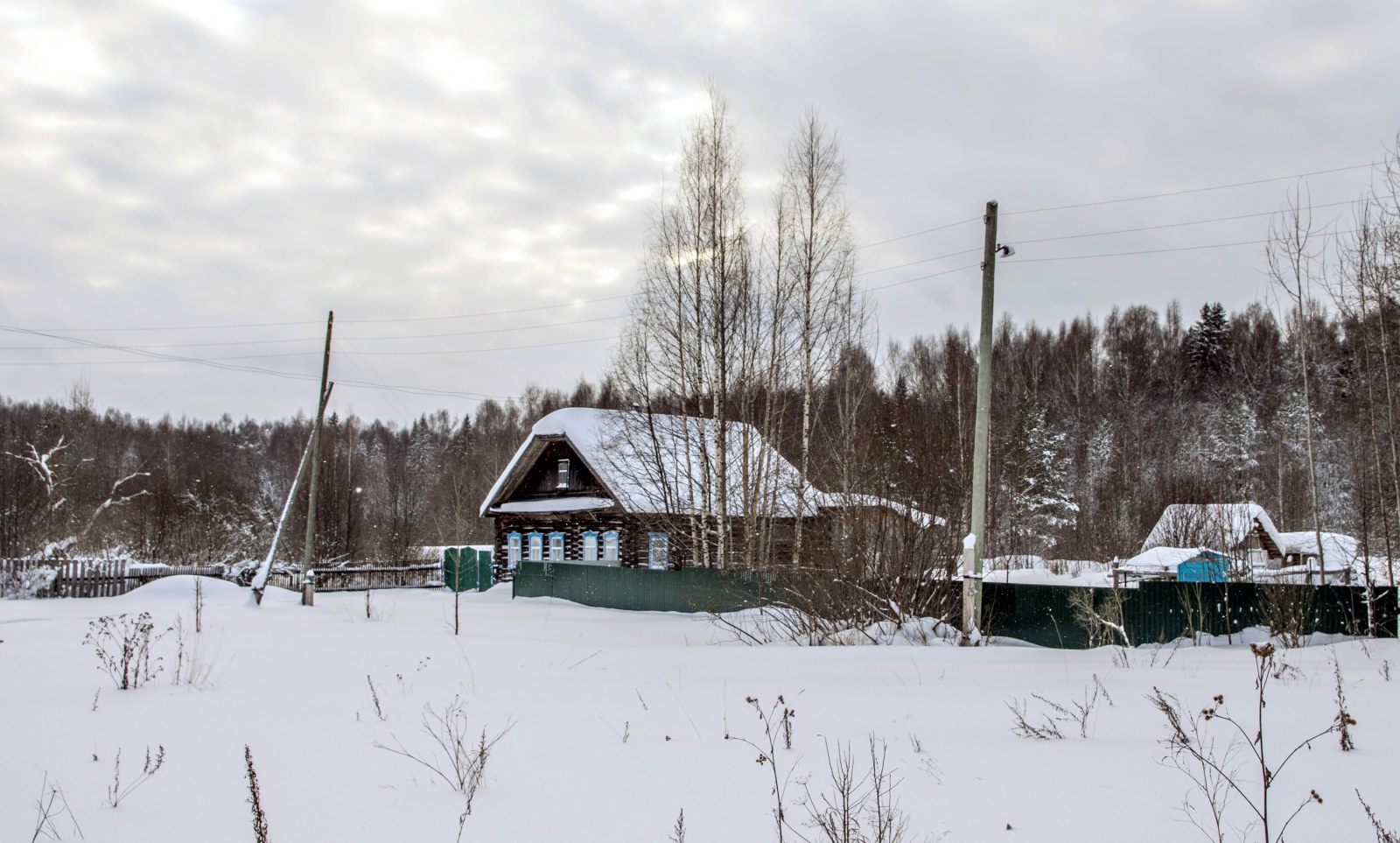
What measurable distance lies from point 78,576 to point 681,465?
15299 millimetres

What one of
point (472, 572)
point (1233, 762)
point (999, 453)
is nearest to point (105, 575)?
point (472, 572)

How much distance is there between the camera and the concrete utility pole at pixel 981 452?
1062 cm

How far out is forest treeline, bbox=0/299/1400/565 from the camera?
1773cm

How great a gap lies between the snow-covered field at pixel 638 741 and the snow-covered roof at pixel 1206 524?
1010cm

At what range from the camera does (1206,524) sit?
2034 centimetres

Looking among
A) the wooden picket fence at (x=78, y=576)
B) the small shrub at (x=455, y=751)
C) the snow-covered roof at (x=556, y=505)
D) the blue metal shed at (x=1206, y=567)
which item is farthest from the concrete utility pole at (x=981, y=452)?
the wooden picket fence at (x=78, y=576)

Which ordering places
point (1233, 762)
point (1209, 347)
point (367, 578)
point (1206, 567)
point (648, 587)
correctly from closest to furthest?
point (1233, 762)
point (1206, 567)
point (648, 587)
point (367, 578)
point (1209, 347)

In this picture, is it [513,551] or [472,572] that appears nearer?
[472,572]

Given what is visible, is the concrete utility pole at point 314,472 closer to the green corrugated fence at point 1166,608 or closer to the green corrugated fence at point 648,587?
the green corrugated fence at point 648,587

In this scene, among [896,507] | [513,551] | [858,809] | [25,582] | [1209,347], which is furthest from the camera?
[1209,347]

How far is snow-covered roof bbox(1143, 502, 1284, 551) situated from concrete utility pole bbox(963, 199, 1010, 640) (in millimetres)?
10188

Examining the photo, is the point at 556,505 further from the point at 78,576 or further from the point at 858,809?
the point at 858,809

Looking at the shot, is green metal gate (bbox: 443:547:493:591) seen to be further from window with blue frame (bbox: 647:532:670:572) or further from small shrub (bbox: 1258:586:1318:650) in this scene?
small shrub (bbox: 1258:586:1318:650)

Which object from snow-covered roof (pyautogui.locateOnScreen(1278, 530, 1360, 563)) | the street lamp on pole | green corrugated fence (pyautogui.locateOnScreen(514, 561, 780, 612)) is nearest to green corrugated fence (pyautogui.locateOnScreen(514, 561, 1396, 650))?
the street lamp on pole
